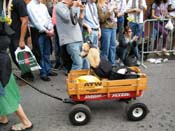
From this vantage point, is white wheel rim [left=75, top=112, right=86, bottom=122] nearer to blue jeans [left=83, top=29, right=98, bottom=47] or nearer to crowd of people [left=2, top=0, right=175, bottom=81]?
crowd of people [left=2, top=0, right=175, bottom=81]

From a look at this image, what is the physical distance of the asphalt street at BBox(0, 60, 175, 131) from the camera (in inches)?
182

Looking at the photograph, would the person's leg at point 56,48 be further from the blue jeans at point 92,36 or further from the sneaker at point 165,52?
the sneaker at point 165,52

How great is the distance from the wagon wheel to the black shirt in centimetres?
206

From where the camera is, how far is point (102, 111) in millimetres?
5047

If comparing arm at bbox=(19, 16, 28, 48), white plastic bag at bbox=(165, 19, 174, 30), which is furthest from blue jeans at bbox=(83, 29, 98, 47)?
white plastic bag at bbox=(165, 19, 174, 30)

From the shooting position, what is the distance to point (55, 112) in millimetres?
5102

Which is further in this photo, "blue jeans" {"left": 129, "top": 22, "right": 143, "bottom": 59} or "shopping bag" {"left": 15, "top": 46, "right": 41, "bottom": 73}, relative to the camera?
"blue jeans" {"left": 129, "top": 22, "right": 143, "bottom": 59}

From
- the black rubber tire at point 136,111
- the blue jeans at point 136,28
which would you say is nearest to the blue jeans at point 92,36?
the blue jeans at point 136,28

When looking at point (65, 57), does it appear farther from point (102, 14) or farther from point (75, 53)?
point (102, 14)

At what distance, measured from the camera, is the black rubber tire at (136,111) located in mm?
4605

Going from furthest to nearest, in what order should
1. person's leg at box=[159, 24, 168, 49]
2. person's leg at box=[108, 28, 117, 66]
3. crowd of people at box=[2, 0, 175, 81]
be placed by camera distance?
1. person's leg at box=[159, 24, 168, 49]
2. person's leg at box=[108, 28, 117, 66]
3. crowd of people at box=[2, 0, 175, 81]

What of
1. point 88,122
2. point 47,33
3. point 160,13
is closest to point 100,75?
point 88,122

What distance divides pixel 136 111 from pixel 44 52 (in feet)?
8.07

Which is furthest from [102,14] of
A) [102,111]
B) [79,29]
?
[102,111]
